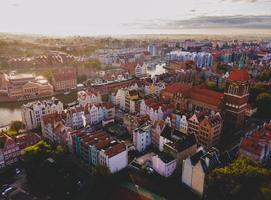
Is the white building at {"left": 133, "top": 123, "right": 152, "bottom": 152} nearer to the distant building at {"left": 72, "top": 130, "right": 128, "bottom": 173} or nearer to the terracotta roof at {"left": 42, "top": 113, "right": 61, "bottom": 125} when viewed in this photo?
the distant building at {"left": 72, "top": 130, "right": 128, "bottom": 173}

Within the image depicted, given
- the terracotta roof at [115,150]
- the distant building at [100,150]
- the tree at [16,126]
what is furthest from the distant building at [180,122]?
the tree at [16,126]

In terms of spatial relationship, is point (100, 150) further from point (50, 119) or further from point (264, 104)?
point (264, 104)

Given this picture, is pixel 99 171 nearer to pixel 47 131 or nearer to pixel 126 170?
pixel 126 170

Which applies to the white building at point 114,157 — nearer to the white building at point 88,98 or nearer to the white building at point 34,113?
the white building at point 34,113

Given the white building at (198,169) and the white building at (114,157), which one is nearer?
the white building at (198,169)

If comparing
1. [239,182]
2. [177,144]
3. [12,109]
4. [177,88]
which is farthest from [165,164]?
[12,109]

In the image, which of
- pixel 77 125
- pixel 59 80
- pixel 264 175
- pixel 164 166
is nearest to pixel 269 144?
pixel 264 175

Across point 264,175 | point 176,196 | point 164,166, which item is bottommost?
point 176,196

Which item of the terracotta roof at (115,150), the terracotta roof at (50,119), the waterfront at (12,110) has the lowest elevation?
the waterfront at (12,110)
